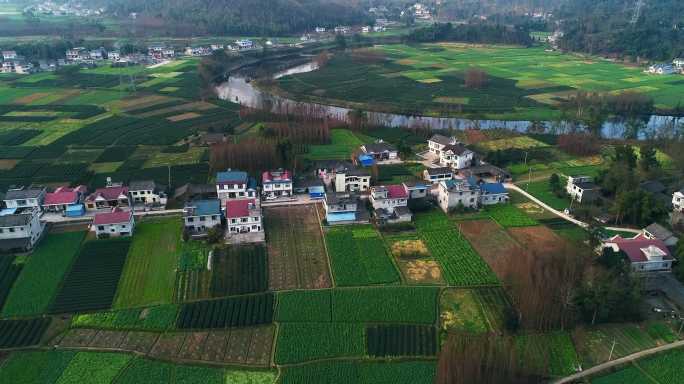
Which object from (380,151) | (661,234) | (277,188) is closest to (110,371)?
(277,188)

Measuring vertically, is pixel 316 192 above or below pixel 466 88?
below

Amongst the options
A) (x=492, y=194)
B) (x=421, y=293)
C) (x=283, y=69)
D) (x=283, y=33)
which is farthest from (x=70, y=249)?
(x=283, y=33)

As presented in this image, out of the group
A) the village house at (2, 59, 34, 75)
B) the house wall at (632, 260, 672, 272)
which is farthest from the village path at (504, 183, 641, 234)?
the village house at (2, 59, 34, 75)

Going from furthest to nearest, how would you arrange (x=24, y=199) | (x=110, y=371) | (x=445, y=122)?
(x=445, y=122) → (x=24, y=199) → (x=110, y=371)

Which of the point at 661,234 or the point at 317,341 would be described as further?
the point at 661,234

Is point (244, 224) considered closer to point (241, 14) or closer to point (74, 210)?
point (74, 210)

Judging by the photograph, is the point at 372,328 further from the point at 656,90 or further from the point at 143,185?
the point at 656,90

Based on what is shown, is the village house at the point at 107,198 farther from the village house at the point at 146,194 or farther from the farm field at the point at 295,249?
the farm field at the point at 295,249
